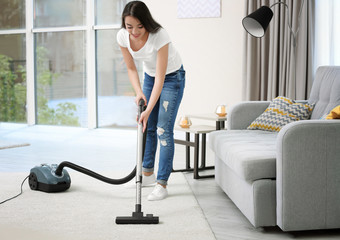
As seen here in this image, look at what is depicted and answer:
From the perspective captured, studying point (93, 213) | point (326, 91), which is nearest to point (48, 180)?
point (93, 213)

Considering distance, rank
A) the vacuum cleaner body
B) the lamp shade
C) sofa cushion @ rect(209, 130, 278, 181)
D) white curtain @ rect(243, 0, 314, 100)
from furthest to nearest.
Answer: white curtain @ rect(243, 0, 314, 100) < the lamp shade < the vacuum cleaner body < sofa cushion @ rect(209, 130, 278, 181)

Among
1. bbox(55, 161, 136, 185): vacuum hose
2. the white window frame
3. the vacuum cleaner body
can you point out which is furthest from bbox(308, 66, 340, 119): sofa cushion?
A: the white window frame

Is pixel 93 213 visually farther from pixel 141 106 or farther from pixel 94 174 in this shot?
pixel 141 106

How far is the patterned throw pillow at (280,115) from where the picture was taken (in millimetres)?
2969

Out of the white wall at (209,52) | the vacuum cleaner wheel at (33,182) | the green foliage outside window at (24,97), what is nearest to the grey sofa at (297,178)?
the vacuum cleaner wheel at (33,182)

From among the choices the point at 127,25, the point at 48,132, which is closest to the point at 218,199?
the point at 127,25

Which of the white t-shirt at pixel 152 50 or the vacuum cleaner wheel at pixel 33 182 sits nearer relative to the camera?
the white t-shirt at pixel 152 50

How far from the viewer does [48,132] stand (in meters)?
5.90

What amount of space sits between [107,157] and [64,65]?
251cm

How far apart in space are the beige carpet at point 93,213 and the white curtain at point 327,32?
6.52ft

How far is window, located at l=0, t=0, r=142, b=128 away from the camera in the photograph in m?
6.07

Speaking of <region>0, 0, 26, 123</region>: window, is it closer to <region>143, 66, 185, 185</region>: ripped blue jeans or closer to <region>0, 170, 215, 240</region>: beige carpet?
<region>0, 170, 215, 240</region>: beige carpet

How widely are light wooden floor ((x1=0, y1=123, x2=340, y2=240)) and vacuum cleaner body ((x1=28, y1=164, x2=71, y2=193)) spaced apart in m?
0.73

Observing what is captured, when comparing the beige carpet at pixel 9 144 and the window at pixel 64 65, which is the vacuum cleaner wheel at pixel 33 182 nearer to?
the beige carpet at pixel 9 144
